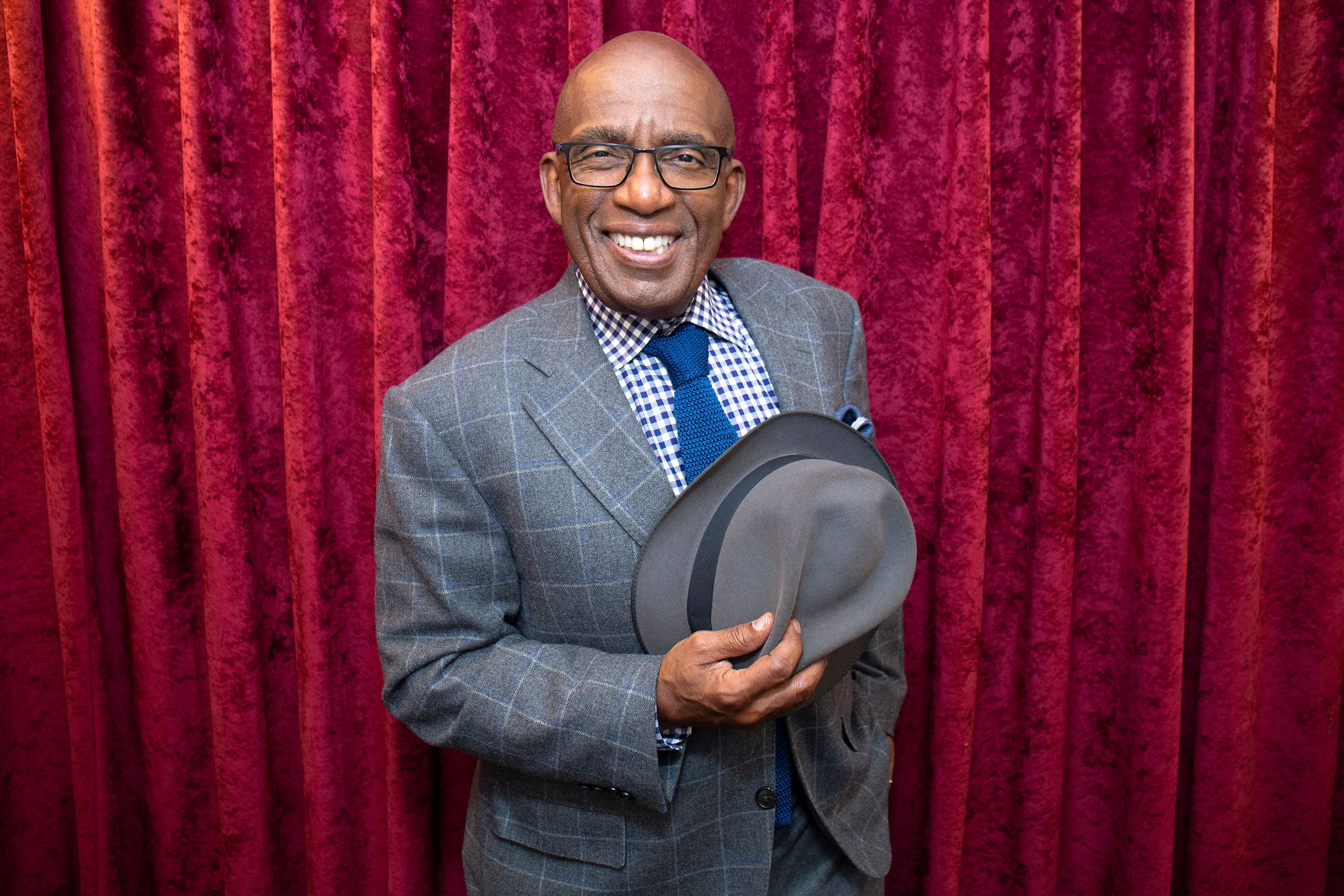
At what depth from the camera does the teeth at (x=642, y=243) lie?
1.25 m

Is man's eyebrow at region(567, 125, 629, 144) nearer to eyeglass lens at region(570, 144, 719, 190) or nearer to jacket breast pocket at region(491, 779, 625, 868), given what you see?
eyeglass lens at region(570, 144, 719, 190)

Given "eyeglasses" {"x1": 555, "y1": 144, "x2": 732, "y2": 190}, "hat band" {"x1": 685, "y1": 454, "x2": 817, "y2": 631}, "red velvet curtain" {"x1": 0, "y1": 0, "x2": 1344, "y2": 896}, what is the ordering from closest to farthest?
"hat band" {"x1": 685, "y1": 454, "x2": 817, "y2": 631}, "eyeglasses" {"x1": 555, "y1": 144, "x2": 732, "y2": 190}, "red velvet curtain" {"x1": 0, "y1": 0, "x2": 1344, "y2": 896}

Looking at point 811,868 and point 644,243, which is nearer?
point 644,243

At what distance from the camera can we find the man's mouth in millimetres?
1244

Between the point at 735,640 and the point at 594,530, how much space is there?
25cm

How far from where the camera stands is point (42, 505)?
1.95m

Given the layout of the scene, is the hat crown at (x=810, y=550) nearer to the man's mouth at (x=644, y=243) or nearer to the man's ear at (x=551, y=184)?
the man's mouth at (x=644, y=243)

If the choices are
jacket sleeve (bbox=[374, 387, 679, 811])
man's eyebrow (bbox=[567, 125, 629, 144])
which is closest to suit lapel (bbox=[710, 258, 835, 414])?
man's eyebrow (bbox=[567, 125, 629, 144])

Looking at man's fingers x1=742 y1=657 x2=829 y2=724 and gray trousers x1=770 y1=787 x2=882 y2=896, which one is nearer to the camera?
man's fingers x1=742 y1=657 x2=829 y2=724

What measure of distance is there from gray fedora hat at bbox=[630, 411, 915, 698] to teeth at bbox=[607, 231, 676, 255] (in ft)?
0.98

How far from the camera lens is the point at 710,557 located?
113 cm

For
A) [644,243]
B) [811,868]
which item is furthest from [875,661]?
[644,243]

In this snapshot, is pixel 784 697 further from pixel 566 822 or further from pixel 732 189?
pixel 732 189

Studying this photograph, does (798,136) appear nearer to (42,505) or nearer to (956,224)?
(956,224)
